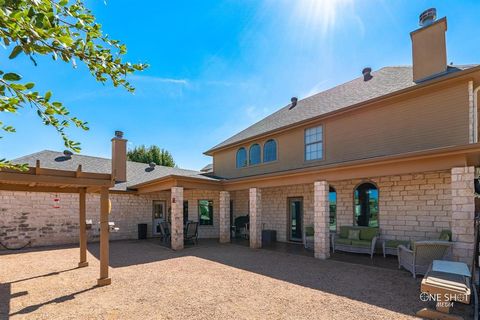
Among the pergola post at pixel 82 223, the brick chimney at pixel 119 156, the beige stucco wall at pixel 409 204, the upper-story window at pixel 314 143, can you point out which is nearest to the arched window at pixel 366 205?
the beige stucco wall at pixel 409 204

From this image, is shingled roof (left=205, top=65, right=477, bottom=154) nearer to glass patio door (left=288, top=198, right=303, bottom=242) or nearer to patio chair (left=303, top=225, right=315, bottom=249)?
glass patio door (left=288, top=198, right=303, bottom=242)


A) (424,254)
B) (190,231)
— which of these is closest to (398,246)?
(424,254)

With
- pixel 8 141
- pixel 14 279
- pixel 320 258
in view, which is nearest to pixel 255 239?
pixel 320 258

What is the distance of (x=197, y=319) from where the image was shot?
4574mm

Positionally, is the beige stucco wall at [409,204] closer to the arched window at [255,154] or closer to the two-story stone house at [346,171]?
the two-story stone house at [346,171]

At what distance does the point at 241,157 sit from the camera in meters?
15.0

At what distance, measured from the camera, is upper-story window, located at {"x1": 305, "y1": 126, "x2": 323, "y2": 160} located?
11.3 metres

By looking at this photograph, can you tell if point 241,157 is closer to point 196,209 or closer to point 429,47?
point 196,209

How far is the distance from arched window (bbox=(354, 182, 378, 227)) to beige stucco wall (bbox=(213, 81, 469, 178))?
4.49ft

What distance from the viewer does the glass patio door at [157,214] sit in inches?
639

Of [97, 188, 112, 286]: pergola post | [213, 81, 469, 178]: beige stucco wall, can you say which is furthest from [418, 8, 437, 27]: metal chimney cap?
[97, 188, 112, 286]: pergola post

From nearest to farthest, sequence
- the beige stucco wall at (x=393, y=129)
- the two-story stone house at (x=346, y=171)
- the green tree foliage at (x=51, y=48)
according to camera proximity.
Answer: the green tree foliage at (x=51, y=48) → the two-story stone house at (x=346, y=171) → the beige stucco wall at (x=393, y=129)

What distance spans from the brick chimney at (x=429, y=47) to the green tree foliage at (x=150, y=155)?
2824cm

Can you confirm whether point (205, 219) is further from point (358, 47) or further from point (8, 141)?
point (8, 141)
